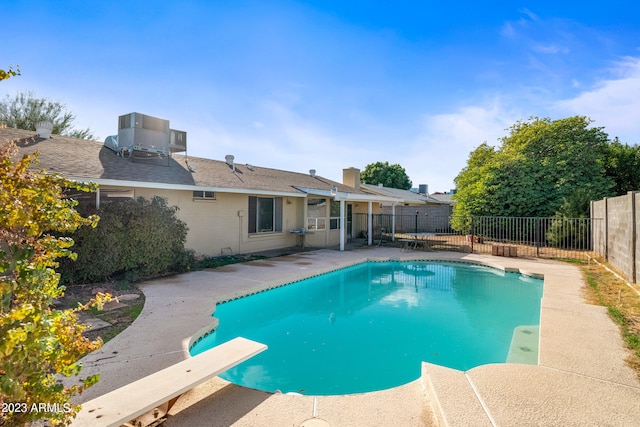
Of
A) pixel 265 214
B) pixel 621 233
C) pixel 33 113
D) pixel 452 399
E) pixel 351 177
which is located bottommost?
pixel 452 399

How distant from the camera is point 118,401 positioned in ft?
9.55

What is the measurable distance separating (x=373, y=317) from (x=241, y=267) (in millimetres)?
4778

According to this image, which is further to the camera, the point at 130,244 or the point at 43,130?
the point at 43,130

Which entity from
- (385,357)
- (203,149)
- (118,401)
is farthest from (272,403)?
(203,149)

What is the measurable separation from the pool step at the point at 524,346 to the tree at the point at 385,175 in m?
37.7

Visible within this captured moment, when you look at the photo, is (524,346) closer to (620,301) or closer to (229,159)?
(620,301)

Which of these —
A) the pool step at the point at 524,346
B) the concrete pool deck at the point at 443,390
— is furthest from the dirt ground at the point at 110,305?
the pool step at the point at 524,346

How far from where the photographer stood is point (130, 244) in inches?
317

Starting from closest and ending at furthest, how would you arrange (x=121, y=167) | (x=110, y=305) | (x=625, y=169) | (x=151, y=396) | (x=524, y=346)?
(x=151, y=396), (x=524, y=346), (x=110, y=305), (x=121, y=167), (x=625, y=169)

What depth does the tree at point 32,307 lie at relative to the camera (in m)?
1.38

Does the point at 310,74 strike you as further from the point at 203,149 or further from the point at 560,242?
the point at 560,242

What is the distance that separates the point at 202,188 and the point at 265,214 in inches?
152

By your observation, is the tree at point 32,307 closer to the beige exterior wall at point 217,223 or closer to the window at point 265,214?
the beige exterior wall at point 217,223

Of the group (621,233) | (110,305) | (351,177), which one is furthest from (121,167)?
(351,177)
